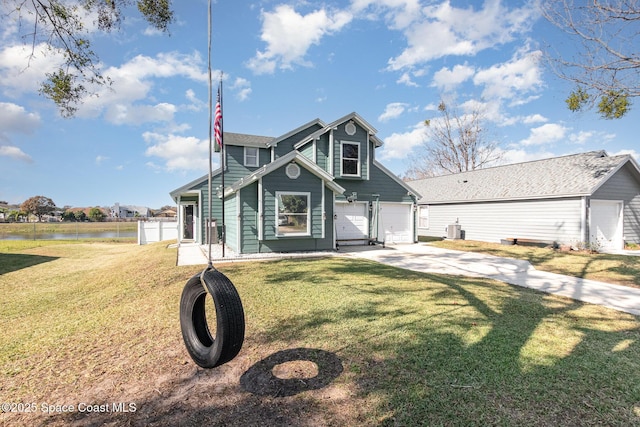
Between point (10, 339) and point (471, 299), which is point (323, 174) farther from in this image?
point (10, 339)

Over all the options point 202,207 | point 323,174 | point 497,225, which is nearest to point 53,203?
point 202,207

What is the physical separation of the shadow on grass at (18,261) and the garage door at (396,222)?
45.5ft

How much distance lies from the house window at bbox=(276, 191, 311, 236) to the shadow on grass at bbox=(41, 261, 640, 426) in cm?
597

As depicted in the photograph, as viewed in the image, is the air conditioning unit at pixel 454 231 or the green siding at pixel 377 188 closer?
the green siding at pixel 377 188

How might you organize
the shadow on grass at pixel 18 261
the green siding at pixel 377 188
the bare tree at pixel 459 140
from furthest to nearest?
the bare tree at pixel 459 140 < the green siding at pixel 377 188 < the shadow on grass at pixel 18 261

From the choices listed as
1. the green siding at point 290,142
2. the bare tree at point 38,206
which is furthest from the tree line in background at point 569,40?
the bare tree at point 38,206

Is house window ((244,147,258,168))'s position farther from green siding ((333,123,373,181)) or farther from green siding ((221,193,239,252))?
green siding ((333,123,373,181))

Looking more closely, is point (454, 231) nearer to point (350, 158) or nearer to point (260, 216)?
point (350, 158)

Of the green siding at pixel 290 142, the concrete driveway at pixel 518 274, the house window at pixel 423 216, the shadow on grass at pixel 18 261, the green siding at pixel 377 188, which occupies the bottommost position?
the concrete driveway at pixel 518 274

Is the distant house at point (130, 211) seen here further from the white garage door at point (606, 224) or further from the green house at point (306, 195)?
the white garage door at point (606, 224)

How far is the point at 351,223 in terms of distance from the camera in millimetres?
14430

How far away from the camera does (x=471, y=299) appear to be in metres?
5.61

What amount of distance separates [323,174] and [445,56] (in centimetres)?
1300

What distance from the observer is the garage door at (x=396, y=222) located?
15344 mm
